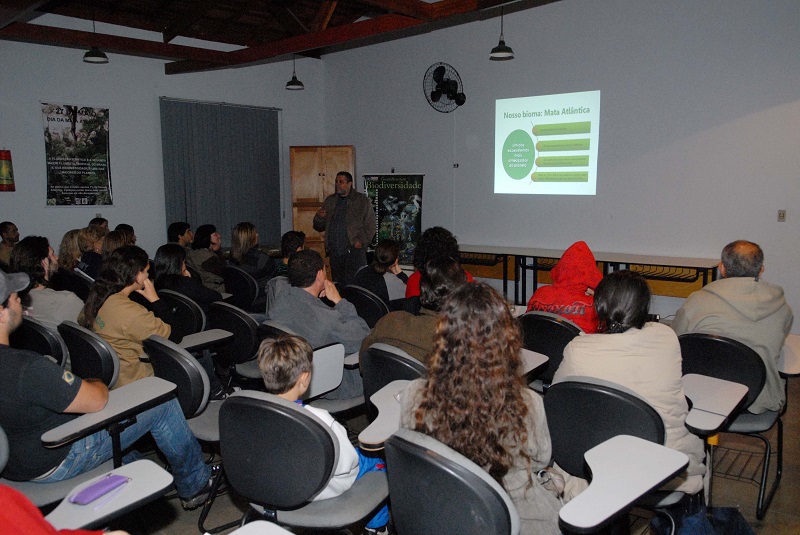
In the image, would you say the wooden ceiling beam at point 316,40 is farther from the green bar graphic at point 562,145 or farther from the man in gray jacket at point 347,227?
the green bar graphic at point 562,145

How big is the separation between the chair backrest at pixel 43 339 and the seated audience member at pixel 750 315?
298 cm

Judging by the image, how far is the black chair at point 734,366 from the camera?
2357 mm

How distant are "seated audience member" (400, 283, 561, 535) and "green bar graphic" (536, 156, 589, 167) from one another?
547cm

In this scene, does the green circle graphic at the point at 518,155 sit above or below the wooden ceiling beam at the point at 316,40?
below

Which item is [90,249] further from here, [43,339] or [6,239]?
[43,339]

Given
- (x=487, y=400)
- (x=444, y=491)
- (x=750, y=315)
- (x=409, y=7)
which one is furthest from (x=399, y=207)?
(x=444, y=491)

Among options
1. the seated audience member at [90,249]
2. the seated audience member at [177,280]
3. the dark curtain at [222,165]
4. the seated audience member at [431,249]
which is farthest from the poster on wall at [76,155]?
the seated audience member at [431,249]

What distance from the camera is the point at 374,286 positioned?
13.0 feet

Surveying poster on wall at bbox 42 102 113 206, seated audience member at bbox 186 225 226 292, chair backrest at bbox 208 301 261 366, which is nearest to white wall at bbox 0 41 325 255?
poster on wall at bbox 42 102 113 206

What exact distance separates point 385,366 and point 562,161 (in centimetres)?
511

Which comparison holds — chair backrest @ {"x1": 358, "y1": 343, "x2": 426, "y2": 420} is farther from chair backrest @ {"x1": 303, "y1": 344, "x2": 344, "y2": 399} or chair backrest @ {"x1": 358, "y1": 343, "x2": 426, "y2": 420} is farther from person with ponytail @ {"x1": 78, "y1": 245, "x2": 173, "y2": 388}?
person with ponytail @ {"x1": 78, "y1": 245, "x2": 173, "y2": 388}

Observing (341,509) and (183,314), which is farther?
(183,314)

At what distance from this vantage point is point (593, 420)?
183 cm

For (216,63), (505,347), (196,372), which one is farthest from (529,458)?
(216,63)
